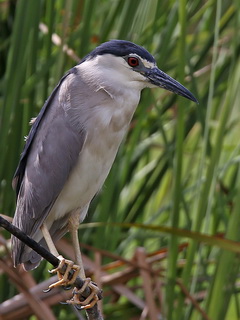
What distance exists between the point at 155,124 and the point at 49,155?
546 mm

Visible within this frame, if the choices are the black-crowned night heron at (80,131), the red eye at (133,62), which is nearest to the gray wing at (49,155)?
the black-crowned night heron at (80,131)

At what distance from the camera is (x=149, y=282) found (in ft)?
7.24

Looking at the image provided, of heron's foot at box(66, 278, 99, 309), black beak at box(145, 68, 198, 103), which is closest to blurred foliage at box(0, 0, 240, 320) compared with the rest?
black beak at box(145, 68, 198, 103)

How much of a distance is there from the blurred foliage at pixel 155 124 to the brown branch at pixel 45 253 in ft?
0.97

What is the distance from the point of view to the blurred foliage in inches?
78.0

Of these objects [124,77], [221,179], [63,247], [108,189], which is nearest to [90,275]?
[63,247]

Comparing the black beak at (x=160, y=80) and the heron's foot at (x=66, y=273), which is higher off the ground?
the black beak at (x=160, y=80)

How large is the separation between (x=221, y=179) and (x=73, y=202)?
1.91 feet

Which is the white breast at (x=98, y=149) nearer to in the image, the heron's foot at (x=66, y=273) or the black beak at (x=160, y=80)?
the black beak at (x=160, y=80)

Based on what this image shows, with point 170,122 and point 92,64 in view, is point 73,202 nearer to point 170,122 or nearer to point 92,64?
point 92,64

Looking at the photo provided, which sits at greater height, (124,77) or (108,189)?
(124,77)

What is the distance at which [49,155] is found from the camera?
2078 mm

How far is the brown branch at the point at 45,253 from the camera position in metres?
1.36

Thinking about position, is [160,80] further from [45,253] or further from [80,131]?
[45,253]
